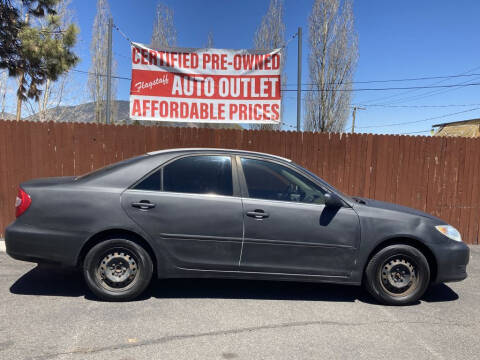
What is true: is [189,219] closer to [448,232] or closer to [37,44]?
[448,232]

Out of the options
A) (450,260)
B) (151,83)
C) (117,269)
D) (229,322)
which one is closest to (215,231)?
(229,322)

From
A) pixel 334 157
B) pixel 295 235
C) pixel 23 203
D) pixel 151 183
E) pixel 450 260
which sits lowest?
pixel 450 260

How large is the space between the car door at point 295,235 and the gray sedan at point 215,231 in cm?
1

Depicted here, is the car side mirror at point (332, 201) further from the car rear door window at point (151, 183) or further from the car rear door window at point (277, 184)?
the car rear door window at point (151, 183)

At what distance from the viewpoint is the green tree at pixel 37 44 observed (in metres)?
9.03

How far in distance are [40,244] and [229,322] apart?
2.06 meters

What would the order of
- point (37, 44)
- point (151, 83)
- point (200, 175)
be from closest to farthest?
point (200, 175) → point (151, 83) → point (37, 44)

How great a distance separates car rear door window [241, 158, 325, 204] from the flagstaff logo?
12.5ft

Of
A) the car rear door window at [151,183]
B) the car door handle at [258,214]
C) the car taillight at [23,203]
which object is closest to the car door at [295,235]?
the car door handle at [258,214]

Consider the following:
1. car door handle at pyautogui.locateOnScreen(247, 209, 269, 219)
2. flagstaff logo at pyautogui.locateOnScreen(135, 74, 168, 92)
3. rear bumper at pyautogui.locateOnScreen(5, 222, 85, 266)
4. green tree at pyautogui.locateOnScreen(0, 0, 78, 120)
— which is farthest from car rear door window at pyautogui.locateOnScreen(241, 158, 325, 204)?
green tree at pyautogui.locateOnScreen(0, 0, 78, 120)

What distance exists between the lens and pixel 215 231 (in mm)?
3713

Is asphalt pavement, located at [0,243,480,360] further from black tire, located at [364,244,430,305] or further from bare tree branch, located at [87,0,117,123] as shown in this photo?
bare tree branch, located at [87,0,117,123]

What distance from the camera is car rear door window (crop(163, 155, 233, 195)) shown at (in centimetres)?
381

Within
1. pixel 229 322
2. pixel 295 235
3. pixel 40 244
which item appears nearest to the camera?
pixel 229 322
